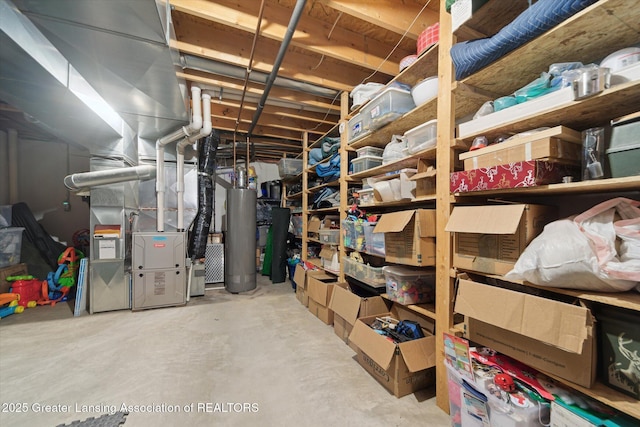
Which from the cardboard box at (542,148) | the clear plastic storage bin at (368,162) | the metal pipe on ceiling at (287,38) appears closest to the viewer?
the cardboard box at (542,148)

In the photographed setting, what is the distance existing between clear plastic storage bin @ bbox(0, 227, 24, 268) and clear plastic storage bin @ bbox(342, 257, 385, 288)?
443cm

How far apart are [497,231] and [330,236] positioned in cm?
205

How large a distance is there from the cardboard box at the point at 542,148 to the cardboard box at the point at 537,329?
60cm

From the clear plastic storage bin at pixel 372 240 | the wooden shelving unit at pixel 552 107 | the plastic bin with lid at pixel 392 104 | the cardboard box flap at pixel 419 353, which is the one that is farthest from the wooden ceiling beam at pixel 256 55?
the cardboard box flap at pixel 419 353

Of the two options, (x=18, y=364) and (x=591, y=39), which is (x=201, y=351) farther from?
(x=591, y=39)

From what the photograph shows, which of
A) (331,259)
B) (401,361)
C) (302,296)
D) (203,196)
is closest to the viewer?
(401,361)

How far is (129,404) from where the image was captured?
4.79 feet

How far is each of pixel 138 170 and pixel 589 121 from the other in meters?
3.99

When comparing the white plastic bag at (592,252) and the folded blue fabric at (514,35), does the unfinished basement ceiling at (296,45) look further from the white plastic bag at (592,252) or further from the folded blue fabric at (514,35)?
the white plastic bag at (592,252)

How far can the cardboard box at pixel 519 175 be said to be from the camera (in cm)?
99

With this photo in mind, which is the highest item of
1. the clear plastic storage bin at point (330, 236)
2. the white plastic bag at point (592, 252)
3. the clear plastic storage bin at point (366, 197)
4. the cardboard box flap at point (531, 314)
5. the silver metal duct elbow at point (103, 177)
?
the silver metal duct elbow at point (103, 177)

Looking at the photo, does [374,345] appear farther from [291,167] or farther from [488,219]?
[291,167]

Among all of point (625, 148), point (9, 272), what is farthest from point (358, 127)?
point (9, 272)

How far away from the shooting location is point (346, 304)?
83.7 inches
